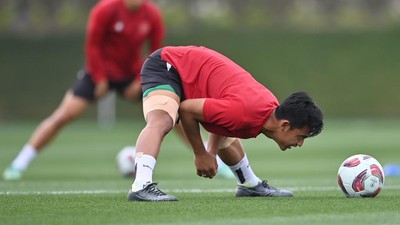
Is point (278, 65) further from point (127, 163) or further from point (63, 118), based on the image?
point (63, 118)

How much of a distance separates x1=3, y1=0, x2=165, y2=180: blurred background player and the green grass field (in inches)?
22.9

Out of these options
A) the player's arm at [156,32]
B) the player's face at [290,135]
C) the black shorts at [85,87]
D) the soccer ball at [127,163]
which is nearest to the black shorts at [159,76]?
the player's face at [290,135]

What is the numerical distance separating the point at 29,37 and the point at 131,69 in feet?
100

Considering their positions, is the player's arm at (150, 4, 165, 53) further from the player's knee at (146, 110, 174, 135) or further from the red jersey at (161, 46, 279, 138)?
the player's knee at (146, 110, 174, 135)

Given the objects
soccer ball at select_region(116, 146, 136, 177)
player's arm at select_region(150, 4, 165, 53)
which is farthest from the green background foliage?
soccer ball at select_region(116, 146, 136, 177)

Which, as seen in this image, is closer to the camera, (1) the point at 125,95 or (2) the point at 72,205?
(2) the point at 72,205

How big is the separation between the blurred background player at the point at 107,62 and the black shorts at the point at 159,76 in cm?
432

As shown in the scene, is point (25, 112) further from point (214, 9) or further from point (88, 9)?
point (214, 9)

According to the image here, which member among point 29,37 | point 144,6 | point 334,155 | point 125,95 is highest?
point 29,37

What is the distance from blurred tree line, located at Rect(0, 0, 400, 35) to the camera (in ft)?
159

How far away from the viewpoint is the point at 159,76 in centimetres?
938

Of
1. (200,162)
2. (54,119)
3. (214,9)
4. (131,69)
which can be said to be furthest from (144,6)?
(214,9)

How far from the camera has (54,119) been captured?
1384 cm

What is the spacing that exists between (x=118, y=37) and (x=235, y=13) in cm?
3813
